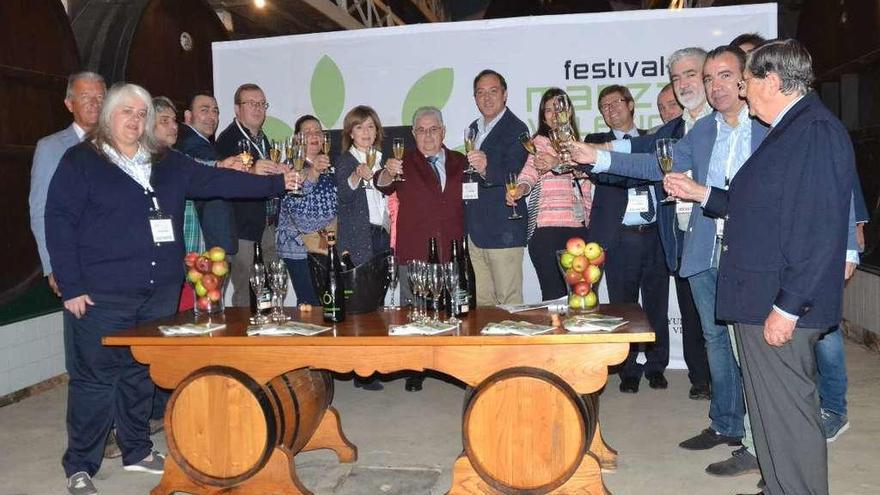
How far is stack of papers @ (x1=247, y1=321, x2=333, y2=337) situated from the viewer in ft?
9.41

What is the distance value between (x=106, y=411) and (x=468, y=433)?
1.66 metres

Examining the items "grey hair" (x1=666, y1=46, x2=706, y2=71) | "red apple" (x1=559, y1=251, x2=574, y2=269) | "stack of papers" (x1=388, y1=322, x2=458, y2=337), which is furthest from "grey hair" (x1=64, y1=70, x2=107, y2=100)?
"grey hair" (x1=666, y1=46, x2=706, y2=71)

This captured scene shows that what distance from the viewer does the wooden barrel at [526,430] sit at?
2.66 metres

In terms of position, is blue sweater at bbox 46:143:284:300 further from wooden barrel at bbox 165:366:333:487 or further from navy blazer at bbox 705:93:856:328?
navy blazer at bbox 705:93:856:328

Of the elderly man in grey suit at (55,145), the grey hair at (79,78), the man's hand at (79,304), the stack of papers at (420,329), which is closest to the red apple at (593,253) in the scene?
the stack of papers at (420,329)

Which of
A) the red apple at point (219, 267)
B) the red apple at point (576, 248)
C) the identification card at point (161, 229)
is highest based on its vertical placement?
the identification card at point (161, 229)

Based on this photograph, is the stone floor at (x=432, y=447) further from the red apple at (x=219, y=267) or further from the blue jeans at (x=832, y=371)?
the red apple at (x=219, y=267)

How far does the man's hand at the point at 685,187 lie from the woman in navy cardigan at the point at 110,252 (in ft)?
6.96

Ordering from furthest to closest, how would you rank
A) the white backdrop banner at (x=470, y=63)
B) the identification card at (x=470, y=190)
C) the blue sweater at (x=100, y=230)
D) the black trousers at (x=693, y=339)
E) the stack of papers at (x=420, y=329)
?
the white backdrop banner at (x=470, y=63), the black trousers at (x=693, y=339), the identification card at (x=470, y=190), the blue sweater at (x=100, y=230), the stack of papers at (x=420, y=329)

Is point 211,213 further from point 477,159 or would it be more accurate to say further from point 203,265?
point 477,159

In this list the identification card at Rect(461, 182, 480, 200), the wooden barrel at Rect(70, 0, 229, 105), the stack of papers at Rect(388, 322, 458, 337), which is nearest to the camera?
the stack of papers at Rect(388, 322, 458, 337)

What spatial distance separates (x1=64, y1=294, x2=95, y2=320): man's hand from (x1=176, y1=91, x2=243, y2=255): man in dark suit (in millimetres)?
1352

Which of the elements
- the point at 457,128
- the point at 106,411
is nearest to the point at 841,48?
the point at 457,128

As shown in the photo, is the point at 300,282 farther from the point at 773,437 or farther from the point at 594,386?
the point at 773,437
